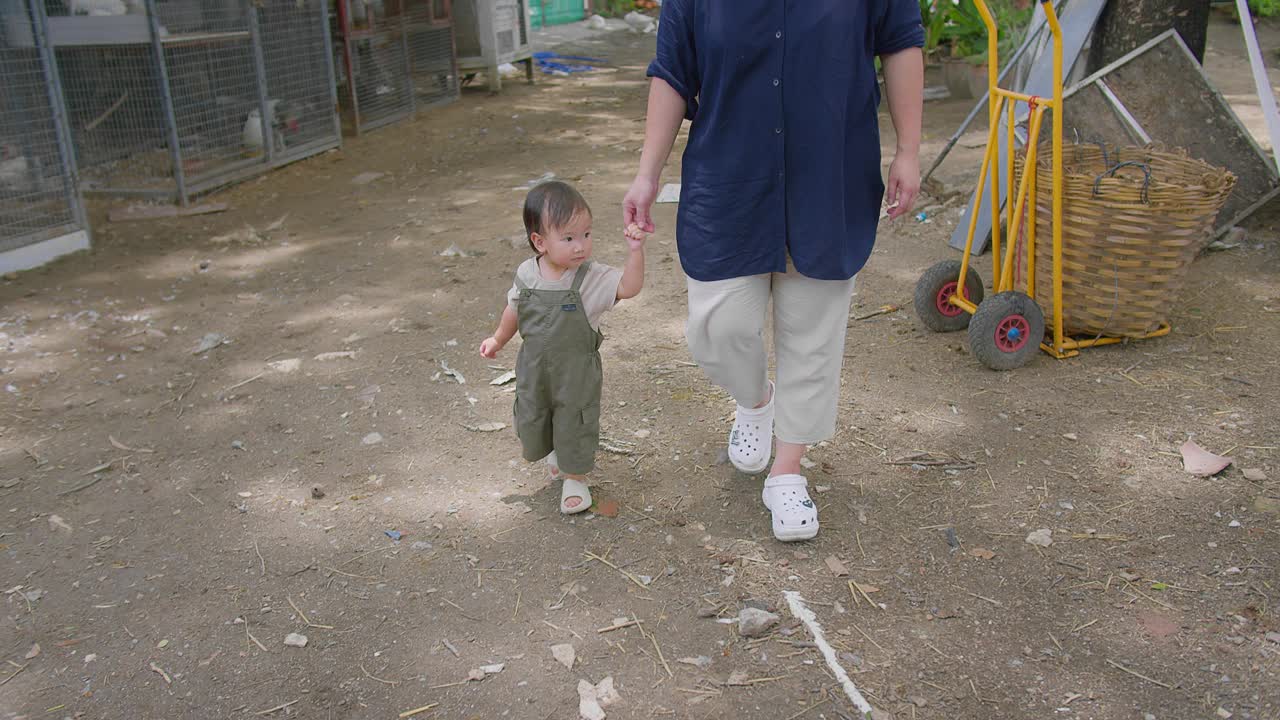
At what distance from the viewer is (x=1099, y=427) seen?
339 centimetres

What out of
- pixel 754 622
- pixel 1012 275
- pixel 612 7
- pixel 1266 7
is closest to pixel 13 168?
pixel 754 622

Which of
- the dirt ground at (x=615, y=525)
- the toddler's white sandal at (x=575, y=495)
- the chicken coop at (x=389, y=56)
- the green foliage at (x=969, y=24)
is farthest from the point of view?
the green foliage at (x=969, y=24)

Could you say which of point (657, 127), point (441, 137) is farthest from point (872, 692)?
point (441, 137)

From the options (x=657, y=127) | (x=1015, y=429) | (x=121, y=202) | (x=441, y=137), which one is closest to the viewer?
(x=657, y=127)

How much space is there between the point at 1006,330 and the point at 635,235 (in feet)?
6.11

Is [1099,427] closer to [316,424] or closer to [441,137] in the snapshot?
[316,424]

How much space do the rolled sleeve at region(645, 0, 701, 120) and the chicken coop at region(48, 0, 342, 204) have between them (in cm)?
483

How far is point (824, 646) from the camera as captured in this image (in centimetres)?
242

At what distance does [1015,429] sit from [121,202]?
5789 millimetres

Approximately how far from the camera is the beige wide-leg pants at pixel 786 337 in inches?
104

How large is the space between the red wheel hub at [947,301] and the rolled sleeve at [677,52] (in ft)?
6.33

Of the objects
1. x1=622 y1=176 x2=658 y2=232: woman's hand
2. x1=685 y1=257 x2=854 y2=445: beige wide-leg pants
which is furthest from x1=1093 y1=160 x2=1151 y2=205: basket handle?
x1=622 y1=176 x2=658 y2=232: woman's hand

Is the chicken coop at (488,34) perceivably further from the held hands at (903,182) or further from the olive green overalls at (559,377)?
the held hands at (903,182)

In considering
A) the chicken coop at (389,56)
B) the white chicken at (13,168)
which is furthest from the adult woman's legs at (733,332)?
the chicken coop at (389,56)
